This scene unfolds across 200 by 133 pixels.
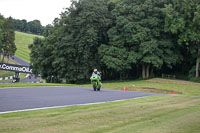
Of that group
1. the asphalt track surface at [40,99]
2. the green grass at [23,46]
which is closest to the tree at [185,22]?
the asphalt track surface at [40,99]

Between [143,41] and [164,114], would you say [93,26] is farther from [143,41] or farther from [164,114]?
[164,114]

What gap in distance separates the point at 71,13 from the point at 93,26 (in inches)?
213

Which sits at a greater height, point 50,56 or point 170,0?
point 170,0

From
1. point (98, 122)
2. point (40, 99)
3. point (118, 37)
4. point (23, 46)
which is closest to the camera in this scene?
point (98, 122)

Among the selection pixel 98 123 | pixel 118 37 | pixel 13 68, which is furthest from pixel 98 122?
pixel 13 68

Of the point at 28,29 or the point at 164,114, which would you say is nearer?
→ the point at 164,114

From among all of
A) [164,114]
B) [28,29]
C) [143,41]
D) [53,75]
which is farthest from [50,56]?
[28,29]

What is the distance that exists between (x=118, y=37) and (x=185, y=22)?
1144cm

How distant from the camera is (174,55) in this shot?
52.7 m

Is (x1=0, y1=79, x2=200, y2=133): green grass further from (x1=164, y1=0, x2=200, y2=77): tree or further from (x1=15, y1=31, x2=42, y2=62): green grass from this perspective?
(x1=15, y1=31, x2=42, y2=62): green grass

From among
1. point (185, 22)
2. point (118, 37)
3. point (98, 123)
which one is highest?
point (185, 22)

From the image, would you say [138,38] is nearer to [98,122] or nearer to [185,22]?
[185,22]

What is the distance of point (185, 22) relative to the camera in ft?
163

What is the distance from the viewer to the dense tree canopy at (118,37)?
163 feet
